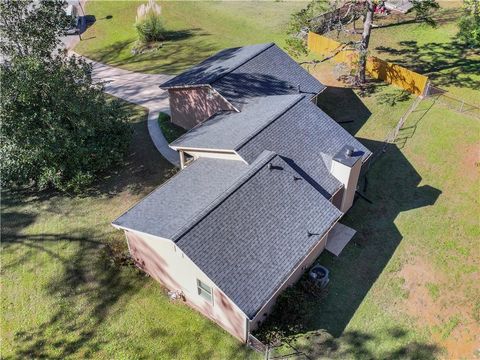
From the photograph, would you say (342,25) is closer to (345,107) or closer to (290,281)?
(345,107)

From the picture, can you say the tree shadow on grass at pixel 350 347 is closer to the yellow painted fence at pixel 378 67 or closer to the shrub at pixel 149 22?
the yellow painted fence at pixel 378 67

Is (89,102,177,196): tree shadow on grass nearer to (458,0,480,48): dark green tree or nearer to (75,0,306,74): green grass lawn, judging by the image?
(75,0,306,74): green grass lawn

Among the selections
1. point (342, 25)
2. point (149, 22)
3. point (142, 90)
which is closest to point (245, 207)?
point (142, 90)

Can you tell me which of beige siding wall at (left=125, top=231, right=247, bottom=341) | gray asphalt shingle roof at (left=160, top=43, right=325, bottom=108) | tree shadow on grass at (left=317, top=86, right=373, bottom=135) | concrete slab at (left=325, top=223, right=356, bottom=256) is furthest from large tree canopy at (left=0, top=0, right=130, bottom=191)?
tree shadow on grass at (left=317, top=86, right=373, bottom=135)

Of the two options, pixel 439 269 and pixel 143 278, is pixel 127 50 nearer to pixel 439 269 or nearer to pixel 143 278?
pixel 143 278

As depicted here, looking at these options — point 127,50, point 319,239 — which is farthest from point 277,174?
point 127,50

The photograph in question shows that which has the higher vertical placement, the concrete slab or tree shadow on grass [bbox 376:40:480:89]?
tree shadow on grass [bbox 376:40:480:89]
